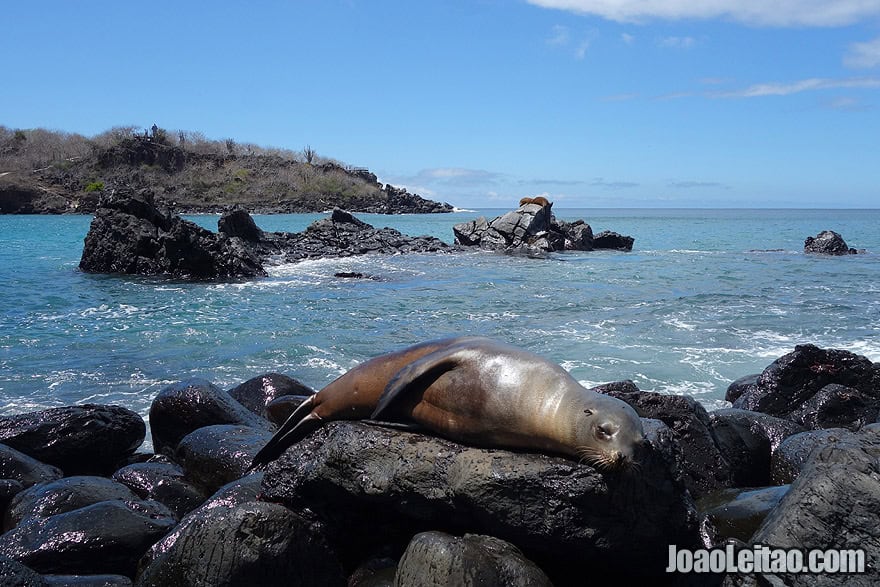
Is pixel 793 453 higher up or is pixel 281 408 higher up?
pixel 793 453

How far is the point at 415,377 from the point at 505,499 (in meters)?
0.95

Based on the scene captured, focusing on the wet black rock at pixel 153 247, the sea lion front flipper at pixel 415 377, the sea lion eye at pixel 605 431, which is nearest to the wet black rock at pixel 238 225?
the wet black rock at pixel 153 247

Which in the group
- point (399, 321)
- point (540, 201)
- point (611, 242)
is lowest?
point (399, 321)

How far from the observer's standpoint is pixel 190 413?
7.15 metres

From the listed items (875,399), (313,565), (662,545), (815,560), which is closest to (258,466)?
(313,565)

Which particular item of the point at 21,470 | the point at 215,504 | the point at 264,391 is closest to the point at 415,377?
the point at 215,504

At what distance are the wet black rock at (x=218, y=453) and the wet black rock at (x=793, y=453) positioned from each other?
4.19m

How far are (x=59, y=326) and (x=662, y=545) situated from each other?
49.9 feet

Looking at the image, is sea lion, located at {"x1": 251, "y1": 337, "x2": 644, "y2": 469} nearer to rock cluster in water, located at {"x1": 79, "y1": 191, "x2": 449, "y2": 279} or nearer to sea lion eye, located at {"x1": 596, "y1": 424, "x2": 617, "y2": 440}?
sea lion eye, located at {"x1": 596, "y1": 424, "x2": 617, "y2": 440}

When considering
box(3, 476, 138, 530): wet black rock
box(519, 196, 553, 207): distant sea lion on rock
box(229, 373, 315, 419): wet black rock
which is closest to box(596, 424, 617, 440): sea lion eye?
box(3, 476, 138, 530): wet black rock

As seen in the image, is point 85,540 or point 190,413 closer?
point 85,540

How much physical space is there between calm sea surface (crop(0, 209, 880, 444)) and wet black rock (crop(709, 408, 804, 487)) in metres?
3.06

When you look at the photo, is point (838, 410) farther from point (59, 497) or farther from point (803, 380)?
point (59, 497)

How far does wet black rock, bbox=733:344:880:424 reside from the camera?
846 cm
